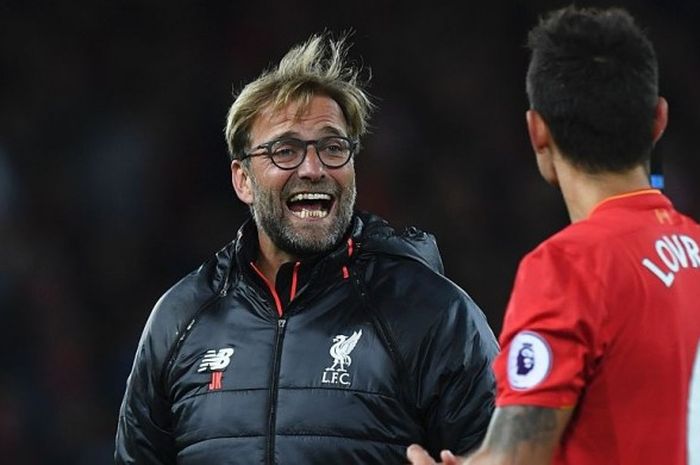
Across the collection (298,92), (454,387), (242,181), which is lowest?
(454,387)

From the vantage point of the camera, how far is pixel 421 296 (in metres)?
3.98

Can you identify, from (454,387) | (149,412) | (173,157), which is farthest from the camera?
(173,157)

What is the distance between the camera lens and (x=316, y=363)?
3928 mm

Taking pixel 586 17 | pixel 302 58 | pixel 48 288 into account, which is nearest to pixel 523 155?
pixel 48 288

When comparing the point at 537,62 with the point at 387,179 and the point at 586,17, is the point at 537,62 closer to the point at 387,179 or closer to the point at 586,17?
the point at 586,17

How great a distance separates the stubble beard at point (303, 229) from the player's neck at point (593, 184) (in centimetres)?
135

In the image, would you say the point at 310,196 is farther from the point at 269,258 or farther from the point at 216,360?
the point at 216,360

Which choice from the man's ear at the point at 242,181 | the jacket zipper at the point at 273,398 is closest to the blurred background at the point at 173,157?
the man's ear at the point at 242,181

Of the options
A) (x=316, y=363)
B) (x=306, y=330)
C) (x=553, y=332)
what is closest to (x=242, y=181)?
(x=306, y=330)

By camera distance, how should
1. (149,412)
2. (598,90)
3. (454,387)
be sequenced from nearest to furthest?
1. (598,90)
2. (454,387)
3. (149,412)

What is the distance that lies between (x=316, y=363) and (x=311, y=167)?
0.60m

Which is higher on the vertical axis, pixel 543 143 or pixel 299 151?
pixel 299 151

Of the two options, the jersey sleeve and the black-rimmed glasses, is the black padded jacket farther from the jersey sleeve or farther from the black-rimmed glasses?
the jersey sleeve

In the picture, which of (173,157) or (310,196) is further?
(173,157)
